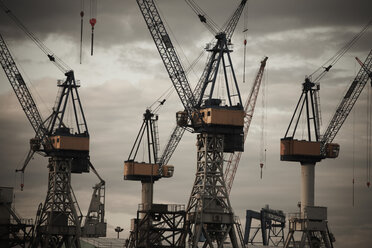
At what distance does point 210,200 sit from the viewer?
166 metres

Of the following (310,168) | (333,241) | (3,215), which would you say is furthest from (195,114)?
(3,215)

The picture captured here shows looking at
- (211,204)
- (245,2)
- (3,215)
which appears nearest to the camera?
(211,204)

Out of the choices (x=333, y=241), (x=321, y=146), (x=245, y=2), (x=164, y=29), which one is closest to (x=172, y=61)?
(x=164, y=29)

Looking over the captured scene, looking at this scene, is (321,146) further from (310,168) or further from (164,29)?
(164,29)

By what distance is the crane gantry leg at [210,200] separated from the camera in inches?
6511

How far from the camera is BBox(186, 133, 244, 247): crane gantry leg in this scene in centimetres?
16538

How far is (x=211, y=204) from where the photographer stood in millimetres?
166375

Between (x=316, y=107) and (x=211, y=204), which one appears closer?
(x=211, y=204)

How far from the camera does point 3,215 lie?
648ft

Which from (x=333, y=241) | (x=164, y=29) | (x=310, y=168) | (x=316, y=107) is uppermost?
(x=164, y=29)

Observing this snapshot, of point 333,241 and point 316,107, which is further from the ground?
point 316,107

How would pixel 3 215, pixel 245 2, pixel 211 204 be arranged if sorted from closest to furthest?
pixel 211 204 < pixel 245 2 < pixel 3 215

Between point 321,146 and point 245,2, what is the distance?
29640mm

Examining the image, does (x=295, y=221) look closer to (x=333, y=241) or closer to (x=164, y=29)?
(x=333, y=241)
